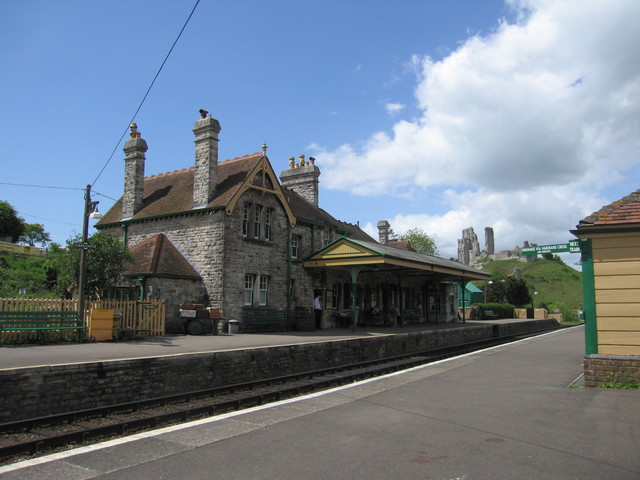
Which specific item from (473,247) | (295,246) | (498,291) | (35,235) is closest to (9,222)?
(35,235)

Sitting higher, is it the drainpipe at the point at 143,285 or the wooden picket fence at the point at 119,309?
the drainpipe at the point at 143,285

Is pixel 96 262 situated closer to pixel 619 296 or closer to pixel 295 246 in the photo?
pixel 295 246

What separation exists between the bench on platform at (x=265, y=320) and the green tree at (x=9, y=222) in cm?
4136

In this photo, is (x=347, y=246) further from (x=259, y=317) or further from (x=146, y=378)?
(x=146, y=378)

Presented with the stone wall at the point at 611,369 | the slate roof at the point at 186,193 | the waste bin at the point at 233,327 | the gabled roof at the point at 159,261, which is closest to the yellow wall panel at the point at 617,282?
the stone wall at the point at 611,369

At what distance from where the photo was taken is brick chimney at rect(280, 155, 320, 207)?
28.2m

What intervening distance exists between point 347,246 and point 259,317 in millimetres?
4667

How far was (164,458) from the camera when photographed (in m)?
5.75

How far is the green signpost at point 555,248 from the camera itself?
33.0 feet

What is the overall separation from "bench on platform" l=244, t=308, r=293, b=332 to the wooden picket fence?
3.82 meters

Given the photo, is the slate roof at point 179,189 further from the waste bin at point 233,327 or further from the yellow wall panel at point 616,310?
the yellow wall panel at point 616,310

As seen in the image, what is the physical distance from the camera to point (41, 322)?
13789mm

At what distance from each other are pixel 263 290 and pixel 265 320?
1275 millimetres

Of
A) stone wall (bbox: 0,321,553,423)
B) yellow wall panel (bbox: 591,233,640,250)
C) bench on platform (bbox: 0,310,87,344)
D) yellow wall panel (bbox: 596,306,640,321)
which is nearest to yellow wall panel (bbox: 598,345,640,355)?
yellow wall panel (bbox: 596,306,640,321)
